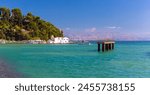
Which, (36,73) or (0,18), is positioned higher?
(0,18)

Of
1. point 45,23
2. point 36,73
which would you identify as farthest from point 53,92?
point 45,23

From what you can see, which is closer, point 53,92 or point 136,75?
point 53,92

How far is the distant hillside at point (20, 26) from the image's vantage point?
100m

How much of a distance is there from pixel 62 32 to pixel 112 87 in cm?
10549

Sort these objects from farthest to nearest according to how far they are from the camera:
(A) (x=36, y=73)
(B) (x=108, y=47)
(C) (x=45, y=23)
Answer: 1. (C) (x=45, y=23)
2. (B) (x=108, y=47)
3. (A) (x=36, y=73)

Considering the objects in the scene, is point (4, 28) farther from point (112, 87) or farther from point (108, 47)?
point (112, 87)

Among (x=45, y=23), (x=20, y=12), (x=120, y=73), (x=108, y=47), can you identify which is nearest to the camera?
(x=120, y=73)

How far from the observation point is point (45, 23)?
352 feet

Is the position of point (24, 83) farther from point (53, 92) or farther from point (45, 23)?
point (45, 23)

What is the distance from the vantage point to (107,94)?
15383 millimetres

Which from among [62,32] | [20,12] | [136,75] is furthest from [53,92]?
[62,32]

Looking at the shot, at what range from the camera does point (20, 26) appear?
104000 mm

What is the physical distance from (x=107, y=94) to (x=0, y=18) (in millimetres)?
89038

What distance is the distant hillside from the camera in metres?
100
